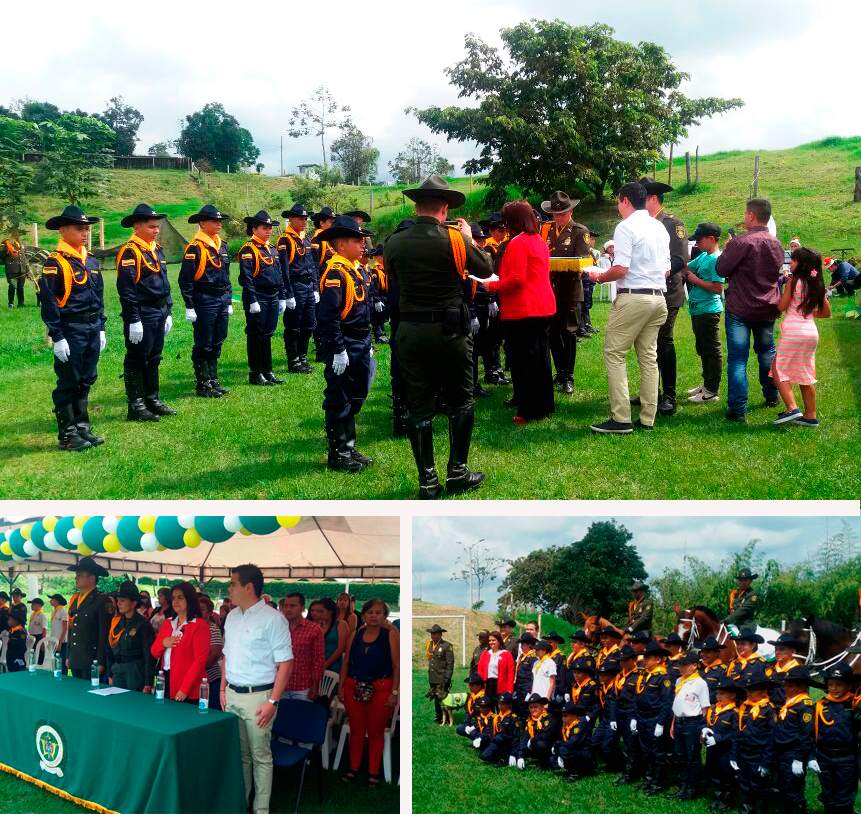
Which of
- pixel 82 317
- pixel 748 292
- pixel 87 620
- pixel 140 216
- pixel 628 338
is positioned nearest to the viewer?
pixel 87 620

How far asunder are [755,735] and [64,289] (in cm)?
666

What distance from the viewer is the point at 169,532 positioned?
5.15 metres

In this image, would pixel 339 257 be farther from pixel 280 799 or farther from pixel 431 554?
pixel 280 799

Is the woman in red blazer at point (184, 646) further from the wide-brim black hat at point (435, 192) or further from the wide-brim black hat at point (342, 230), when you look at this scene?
the wide-brim black hat at point (435, 192)

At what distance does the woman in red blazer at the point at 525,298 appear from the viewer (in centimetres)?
735

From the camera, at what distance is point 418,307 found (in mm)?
6023

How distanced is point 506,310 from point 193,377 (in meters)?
5.16

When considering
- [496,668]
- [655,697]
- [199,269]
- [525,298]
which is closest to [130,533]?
[496,668]

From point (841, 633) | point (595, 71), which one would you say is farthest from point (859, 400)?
point (595, 71)

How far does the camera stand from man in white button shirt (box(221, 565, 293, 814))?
5203mm

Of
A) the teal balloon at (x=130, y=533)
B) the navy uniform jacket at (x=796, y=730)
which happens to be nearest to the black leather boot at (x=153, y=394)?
the teal balloon at (x=130, y=533)

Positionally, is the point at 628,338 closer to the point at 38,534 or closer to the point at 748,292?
the point at 748,292

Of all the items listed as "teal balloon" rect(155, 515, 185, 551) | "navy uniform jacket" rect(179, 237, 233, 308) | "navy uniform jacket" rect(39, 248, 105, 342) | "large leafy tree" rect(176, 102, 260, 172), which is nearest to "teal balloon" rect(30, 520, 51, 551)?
"teal balloon" rect(155, 515, 185, 551)

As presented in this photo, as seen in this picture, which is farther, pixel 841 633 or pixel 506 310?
pixel 506 310
